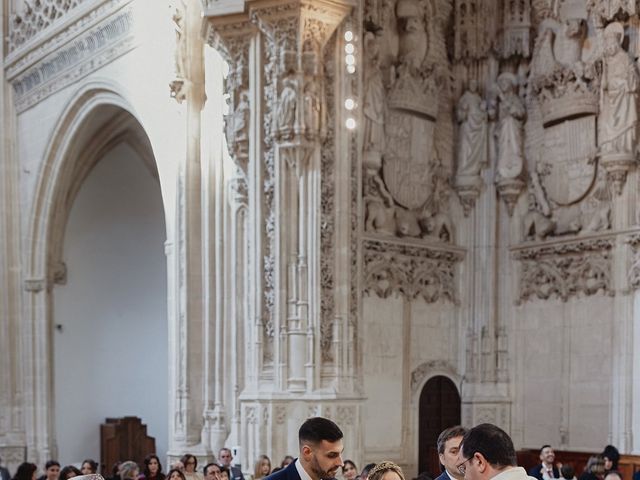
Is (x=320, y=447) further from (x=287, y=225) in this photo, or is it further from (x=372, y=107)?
(x=372, y=107)

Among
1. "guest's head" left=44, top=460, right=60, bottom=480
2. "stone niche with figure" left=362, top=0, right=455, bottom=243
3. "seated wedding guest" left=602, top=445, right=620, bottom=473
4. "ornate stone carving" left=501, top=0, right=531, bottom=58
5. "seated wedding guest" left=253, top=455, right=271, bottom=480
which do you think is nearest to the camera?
"guest's head" left=44, top=460, right=60, bottom=480

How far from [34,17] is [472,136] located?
29.7 feet

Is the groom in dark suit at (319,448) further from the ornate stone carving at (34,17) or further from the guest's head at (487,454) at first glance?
the ornate stone carving at (34,17)

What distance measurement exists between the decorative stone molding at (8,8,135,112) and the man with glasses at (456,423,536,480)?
13.7 m

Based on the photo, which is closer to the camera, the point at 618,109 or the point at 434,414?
the point at 618,109

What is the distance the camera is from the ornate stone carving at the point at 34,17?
18.3 metres

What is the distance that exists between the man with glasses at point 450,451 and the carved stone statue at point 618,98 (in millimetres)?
8516

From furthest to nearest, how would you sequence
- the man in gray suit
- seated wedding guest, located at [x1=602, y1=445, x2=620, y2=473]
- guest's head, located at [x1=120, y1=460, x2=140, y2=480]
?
the man in gray suit → seated wedding guest, located at [x1=602, y1=445, x2=620, y2=473] → guest's head, located at [x1=120, y1=460, x2=140, y2=480]

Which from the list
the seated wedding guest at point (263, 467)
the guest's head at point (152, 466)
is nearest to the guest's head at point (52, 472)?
the guest's head at point (152, 466)

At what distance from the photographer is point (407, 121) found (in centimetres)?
1362

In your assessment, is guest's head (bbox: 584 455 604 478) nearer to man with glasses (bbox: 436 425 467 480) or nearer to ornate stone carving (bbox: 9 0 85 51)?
man with glasses (bbox: 436 425 467 480)

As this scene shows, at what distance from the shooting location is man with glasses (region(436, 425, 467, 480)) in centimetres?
438

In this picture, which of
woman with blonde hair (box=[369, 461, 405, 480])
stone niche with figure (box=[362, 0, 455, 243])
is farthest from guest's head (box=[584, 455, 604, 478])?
woman with blonde hair (box=[369, 461, 405, 480])

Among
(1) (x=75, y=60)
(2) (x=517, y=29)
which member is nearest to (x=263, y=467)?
(2) (x=517, y=29)
